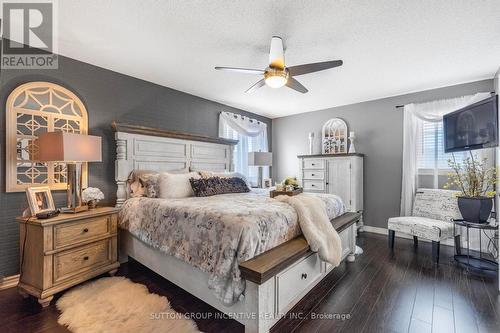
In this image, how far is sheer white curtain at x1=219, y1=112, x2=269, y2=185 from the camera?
4.75 m

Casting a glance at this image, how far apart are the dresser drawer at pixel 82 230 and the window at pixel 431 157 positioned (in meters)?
4.71

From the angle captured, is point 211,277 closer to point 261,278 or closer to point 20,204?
point 261,278

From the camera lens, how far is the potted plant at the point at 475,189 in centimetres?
279

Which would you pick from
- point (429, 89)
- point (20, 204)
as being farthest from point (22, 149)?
point (429, 89)

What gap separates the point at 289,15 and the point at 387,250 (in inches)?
131

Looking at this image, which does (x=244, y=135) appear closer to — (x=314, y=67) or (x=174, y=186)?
(x=174, y=186)

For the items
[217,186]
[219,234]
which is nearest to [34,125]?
[217,186]

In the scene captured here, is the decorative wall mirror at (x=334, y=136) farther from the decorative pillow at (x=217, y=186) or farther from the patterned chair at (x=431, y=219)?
the decorative pillow at (x=217, y=186)

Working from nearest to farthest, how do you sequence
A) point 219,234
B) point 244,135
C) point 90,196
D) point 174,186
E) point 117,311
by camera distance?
1. point 219,234
2. point 117,311
3. point 90,196
4. point 174,186
5. point 244,135

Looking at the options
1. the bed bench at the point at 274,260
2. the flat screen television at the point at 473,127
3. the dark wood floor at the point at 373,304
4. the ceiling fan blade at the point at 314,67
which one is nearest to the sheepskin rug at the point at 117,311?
the dark wood floor at the point at 373,304

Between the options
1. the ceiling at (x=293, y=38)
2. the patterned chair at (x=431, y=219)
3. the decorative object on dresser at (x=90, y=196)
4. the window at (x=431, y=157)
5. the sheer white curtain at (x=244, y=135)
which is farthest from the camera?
the sheer white curtain at (x=244, y=135)

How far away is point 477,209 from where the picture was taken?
2.78 meters

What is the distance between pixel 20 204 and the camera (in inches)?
96.3

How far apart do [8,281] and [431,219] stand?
525 centimetres
